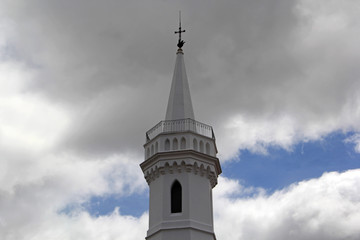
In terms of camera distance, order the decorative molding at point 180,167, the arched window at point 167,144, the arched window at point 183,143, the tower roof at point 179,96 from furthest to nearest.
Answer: the tower roof at point 179,96 → the arched window at point 167,144 → the arched window at point 183,143 → the decorative molding at point 180,167

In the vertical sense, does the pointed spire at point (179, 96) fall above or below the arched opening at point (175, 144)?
above

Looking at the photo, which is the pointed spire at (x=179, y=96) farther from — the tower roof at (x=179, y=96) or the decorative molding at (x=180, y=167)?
the decorative molding at (x=180, y=167)

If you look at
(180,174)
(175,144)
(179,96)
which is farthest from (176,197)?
(179,96)

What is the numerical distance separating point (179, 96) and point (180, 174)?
567 centimetres

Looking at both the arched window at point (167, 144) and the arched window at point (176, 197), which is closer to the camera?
the arched window at point (176, 197)

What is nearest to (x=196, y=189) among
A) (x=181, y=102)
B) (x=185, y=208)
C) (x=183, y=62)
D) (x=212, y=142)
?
(x=185, y=208)

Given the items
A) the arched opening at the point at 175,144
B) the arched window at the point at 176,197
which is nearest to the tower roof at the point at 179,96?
the arched opening at the point at 175,144

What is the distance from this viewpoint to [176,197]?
29.8 metres

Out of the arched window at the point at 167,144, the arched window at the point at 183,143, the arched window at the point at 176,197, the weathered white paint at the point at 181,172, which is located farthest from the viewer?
the arched window at the point at 167,144

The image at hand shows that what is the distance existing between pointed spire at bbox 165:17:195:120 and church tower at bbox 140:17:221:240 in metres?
0.06

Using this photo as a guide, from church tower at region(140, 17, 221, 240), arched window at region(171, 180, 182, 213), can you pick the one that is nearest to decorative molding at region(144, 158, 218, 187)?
church tower at region(140, 17, 221, 240)

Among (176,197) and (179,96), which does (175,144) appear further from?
(179,96)

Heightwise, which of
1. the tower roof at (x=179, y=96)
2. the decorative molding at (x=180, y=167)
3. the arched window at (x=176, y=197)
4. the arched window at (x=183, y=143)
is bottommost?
the arched window at (x=176, y=197)

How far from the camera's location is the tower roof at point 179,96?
32688 millimetres
